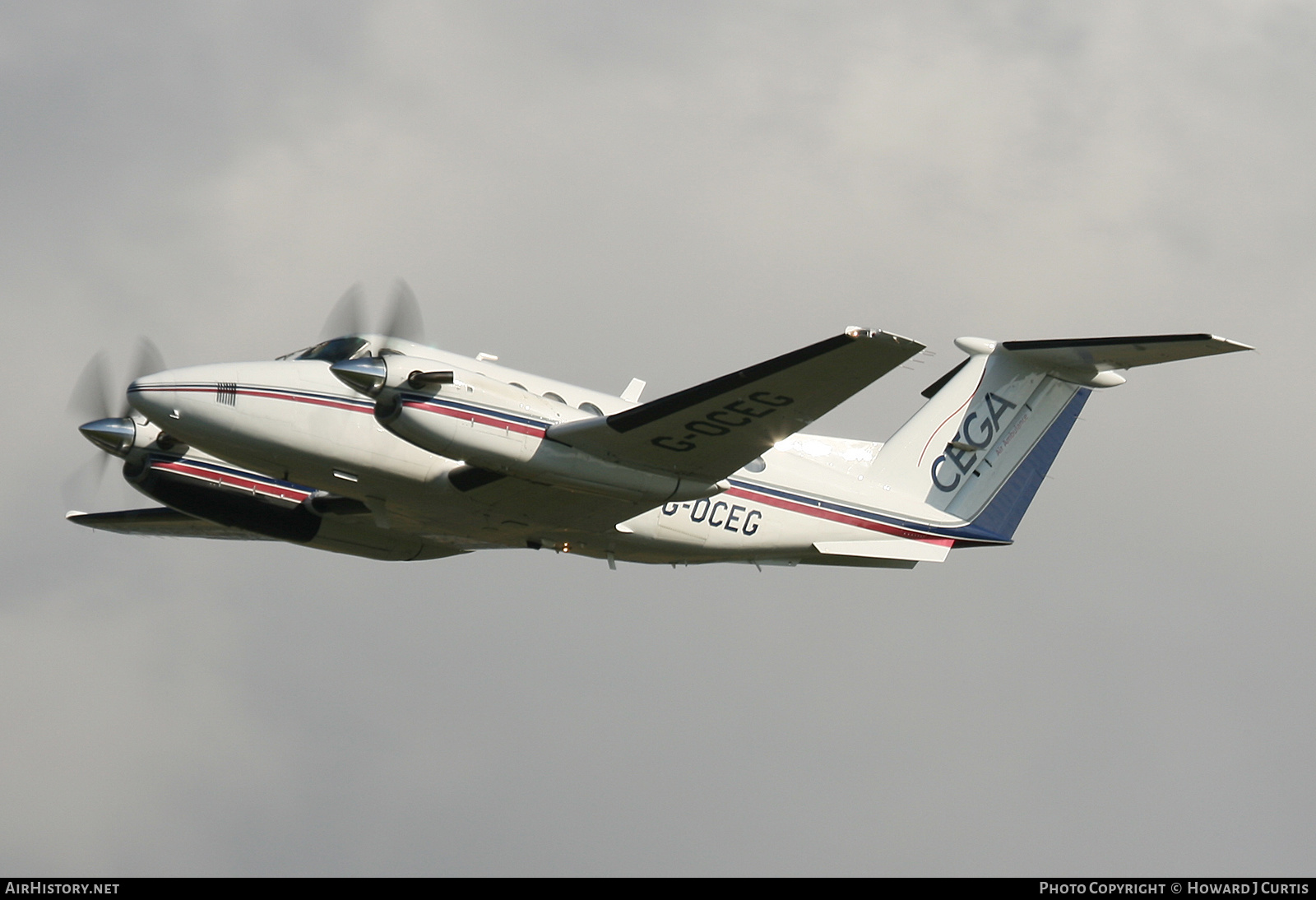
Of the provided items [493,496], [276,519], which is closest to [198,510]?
[276,519]

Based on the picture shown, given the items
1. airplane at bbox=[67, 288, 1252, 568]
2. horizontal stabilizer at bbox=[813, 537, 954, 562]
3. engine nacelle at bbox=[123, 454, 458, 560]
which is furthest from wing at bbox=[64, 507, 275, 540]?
horizontal stabilizer at bbox=[813, 537, 954, 562]

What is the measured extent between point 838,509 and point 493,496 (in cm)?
470

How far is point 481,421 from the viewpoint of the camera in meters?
14.6

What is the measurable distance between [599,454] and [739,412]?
166cm

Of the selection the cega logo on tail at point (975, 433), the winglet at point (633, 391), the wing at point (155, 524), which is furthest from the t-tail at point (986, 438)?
the wing at point (155, 524)

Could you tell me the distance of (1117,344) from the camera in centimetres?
1705

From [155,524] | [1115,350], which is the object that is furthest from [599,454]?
[155,524]

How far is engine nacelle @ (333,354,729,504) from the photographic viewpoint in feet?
47.2

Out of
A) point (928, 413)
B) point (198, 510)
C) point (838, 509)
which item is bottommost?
point (198, 510)

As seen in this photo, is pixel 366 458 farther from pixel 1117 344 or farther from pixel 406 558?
pixel 1117 344

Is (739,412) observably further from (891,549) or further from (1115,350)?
(1115,350)

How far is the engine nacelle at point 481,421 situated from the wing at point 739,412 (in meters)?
0.19

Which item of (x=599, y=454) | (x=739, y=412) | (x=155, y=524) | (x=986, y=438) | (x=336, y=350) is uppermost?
(x=986, y=438)

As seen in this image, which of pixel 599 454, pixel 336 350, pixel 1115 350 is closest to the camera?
pixel 599 454
